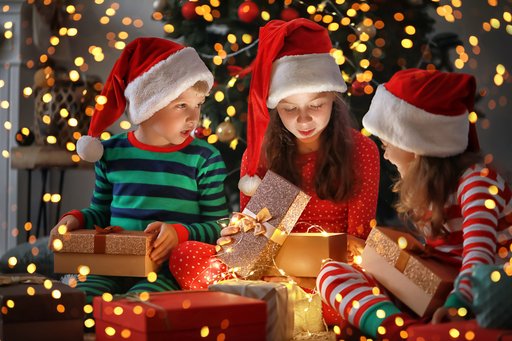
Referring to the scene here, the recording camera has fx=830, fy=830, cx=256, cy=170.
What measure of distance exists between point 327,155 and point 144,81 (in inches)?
20.8

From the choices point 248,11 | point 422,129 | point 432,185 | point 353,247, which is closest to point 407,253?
point 432,185

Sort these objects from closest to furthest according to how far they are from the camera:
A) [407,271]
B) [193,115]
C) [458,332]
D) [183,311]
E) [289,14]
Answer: [458,332]
[183,311]
[407,271]
[193,115]
[289,14]

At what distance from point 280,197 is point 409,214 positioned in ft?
1.05

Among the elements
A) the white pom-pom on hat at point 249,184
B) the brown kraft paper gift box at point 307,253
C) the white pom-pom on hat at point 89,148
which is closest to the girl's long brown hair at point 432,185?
the brown kraft paper gift box at point 307,253

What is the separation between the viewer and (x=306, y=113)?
2.19 meters

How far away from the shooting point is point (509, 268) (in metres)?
1.54

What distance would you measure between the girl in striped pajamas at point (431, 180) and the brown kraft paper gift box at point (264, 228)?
20 centimetres

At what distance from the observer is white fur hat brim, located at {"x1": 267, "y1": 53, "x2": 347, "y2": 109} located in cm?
216

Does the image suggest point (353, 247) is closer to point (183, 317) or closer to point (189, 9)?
point (183, 317)

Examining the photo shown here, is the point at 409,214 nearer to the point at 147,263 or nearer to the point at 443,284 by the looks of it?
the point at 443,284

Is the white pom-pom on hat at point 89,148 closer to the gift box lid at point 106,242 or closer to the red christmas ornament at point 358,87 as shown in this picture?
the gift box lid at point 106,242

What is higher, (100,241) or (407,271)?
(407,271)

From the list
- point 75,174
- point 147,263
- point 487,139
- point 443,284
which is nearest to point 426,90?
point 443,284

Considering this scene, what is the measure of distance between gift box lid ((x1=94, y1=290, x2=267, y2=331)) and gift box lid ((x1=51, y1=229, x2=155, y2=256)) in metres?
0.26
